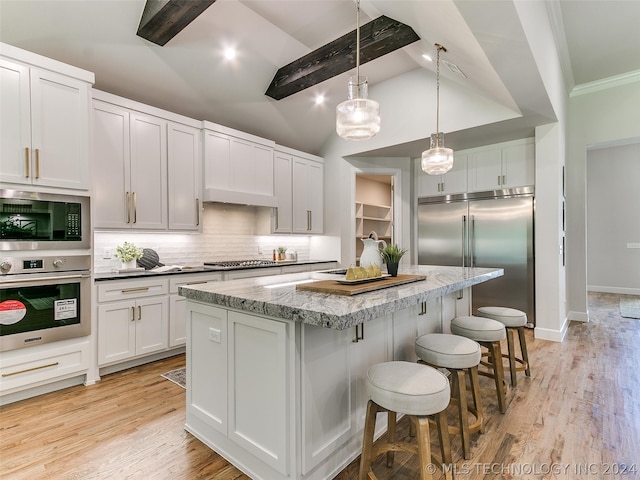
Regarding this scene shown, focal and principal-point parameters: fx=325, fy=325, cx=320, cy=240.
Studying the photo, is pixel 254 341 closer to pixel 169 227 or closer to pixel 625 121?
pixel 169 227

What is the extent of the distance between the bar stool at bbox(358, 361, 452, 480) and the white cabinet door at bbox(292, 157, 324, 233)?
3744mm

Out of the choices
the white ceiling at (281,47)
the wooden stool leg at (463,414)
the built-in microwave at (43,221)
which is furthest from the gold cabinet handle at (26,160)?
the wooden stool leg at (463,414)

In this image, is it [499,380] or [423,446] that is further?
[499,380]

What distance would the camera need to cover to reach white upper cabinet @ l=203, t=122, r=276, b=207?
399cm

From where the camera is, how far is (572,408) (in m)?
2.36

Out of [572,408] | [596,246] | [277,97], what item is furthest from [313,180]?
[596,246]

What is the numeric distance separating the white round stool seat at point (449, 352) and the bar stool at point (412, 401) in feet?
1.02

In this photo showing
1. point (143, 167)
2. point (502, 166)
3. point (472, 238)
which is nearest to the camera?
point (143, 167)

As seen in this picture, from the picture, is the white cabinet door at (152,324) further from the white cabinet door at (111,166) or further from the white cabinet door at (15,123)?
the white cabinet door at (15,123)

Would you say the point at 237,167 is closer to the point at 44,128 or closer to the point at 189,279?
the point at 189,279

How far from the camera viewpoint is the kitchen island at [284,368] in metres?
1.47

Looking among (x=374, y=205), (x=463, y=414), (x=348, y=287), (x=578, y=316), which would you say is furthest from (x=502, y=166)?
(x=348, y=287)

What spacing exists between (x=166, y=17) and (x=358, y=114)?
206 centimetres

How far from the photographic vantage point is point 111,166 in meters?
3.19
